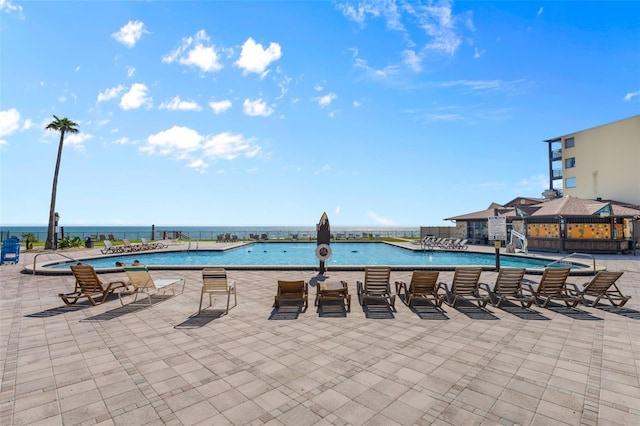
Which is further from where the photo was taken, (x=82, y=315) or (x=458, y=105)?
(x=458, y=105)

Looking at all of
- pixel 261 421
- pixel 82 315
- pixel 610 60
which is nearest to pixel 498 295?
pixel 261 421

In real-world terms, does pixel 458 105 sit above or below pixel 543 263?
above

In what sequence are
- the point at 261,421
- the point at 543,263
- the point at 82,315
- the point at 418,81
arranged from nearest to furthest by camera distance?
the point at 261,421
the point at 82,315
the point at 418,81
the point at 543,263

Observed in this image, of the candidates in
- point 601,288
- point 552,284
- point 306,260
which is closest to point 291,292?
point 552,284

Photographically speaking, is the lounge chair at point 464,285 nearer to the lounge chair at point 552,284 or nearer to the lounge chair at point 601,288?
the lounge chair at point 552,284

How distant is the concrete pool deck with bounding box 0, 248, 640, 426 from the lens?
10.6 ft

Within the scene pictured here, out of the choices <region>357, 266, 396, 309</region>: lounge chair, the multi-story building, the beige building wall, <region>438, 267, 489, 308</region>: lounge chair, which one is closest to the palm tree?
<region>357, 266, 396, 309</region>: lounge chair

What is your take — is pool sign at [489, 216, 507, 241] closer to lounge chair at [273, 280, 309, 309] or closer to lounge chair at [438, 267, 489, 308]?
lounge chair at [438, 267, 489, 308]

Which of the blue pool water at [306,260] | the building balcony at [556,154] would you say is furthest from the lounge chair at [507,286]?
the building balcony at [556,154]

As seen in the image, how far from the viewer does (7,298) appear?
858cm

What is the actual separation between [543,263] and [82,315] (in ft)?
70.3

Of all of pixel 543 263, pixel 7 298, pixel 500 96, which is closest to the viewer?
pixel 7 298

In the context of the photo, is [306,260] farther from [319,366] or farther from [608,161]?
[608,161]

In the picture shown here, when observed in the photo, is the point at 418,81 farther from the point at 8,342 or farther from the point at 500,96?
the point at 8,342
